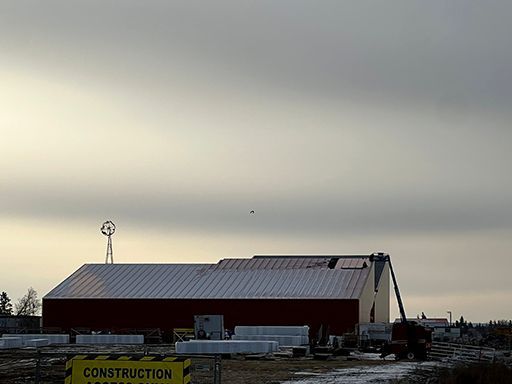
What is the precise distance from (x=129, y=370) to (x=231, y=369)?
22.4 m

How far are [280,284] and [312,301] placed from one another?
16.6ft

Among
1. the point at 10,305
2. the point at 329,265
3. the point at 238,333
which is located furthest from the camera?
Answer: the point at 10,305

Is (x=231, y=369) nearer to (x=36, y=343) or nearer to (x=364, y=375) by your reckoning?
(x=364, y=375)

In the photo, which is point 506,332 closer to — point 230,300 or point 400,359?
point 230,300

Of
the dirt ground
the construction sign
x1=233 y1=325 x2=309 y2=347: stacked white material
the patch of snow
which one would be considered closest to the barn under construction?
x1=233 y1=325 x2=309 y2=347: stacked white material

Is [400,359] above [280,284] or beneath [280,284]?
beneath

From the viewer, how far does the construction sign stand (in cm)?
1958

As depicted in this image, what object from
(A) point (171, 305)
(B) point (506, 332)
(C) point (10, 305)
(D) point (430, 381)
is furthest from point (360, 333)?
(C) point (10, 305)

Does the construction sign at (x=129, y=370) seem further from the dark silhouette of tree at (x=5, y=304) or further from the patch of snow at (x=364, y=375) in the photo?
the dark silhouette of tree at (x=5, y=304)

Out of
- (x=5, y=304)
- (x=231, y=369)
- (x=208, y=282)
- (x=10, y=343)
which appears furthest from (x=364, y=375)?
(x=5, y=304)

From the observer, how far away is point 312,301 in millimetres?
78562

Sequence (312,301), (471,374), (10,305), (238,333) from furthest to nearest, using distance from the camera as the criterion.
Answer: (10,305) → (312,301) → (238,333) → (471,374)

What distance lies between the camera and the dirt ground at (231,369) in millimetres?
35312

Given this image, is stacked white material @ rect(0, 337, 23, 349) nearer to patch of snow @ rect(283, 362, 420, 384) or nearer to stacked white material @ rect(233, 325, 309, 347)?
stacked white material @ rect(233, 325, 309, 347)
